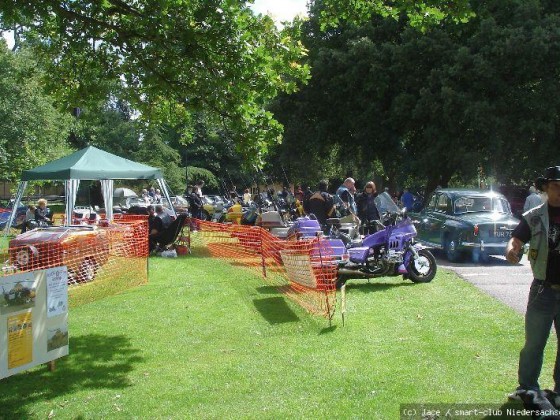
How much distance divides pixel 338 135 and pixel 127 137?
30.2 metres

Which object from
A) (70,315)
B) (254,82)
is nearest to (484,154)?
(254,82)

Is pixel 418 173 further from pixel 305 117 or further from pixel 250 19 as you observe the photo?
pixel 250 19

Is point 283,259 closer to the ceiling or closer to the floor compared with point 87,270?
closer to the ceiling

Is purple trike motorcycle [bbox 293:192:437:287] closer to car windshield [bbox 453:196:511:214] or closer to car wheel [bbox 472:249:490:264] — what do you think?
car wheel [bbox 472:249:490:264]

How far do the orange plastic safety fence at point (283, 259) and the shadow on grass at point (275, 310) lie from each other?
0.23m

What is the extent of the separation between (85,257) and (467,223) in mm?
8656

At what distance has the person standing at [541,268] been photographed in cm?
457

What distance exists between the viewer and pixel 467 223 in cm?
1445

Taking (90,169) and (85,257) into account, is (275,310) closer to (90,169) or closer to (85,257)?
(85,257)

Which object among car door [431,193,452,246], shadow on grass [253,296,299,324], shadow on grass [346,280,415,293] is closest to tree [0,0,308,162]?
shadow on grass [253,296,299,324]

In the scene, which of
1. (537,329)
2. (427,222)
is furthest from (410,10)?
(427,222)

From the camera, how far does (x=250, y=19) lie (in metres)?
8.87

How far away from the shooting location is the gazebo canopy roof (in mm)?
16062

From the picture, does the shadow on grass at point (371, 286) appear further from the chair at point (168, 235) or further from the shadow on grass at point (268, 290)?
the chair at point (168, 235)
